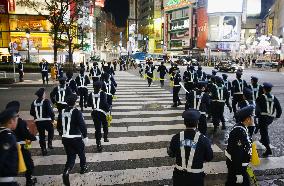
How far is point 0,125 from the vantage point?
4.05m

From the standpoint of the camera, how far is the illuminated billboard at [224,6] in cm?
7725

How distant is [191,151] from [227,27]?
83.1 m

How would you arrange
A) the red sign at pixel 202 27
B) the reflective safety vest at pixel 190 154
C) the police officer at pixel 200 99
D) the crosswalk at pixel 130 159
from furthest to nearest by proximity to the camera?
1. the red sign at pixel 202 27
2. the police officer at pixel 200 99
3. the crosswalk at pixel 130 159
4. the reflective safety vest at pixel 190 154

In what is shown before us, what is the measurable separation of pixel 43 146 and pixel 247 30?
113623mm

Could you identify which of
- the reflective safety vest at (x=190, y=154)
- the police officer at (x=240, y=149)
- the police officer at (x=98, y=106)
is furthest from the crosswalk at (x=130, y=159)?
the reflective safety vest at (x=190, y=154)

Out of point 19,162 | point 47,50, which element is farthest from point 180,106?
point 47,50

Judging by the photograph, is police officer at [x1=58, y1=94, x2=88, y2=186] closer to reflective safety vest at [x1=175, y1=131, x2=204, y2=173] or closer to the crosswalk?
the crosswalk

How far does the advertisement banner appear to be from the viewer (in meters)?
80.9

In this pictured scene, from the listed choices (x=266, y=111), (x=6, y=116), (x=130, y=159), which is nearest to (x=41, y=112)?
(x=130, y=159)

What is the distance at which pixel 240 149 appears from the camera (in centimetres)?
444

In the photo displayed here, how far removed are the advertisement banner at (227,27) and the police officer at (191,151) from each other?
270 feet

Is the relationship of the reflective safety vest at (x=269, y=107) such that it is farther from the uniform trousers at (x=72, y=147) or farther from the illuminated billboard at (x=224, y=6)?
the illuminated billboard at (x=224, y=6)

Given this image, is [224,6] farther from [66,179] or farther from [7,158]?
[7,158]

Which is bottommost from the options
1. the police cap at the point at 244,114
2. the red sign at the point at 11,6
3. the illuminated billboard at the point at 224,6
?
the police cap at the point at 244,114
